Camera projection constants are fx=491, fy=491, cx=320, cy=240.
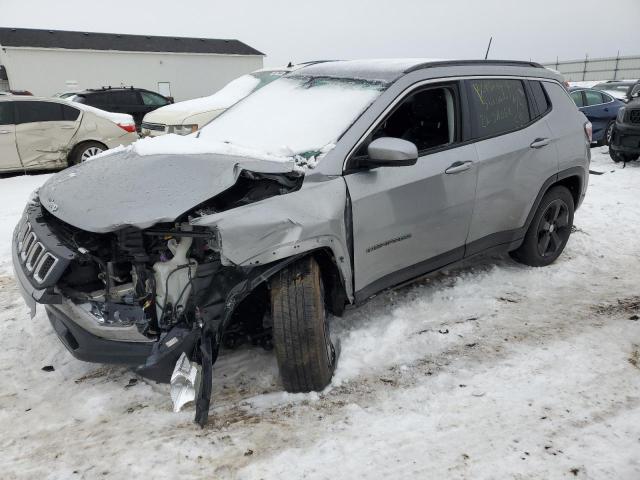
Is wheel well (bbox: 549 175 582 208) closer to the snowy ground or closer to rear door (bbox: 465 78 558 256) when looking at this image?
rear door (bbox: 465 78 558 256)

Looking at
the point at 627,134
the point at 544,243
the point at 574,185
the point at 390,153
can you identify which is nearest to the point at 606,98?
the point at 627,134

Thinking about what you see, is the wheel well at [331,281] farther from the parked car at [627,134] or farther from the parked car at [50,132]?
the parked car at [627,134]

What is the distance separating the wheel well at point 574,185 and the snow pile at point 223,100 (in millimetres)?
6062

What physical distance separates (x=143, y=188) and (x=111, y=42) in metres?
32.6

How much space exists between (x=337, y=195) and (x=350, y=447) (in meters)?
1.31

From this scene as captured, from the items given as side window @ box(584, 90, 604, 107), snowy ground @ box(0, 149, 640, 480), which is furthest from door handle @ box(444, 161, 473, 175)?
side window @ box(584, 90, 604, 107)

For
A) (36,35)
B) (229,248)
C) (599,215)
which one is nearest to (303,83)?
(229,248)

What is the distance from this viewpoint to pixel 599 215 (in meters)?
6.04

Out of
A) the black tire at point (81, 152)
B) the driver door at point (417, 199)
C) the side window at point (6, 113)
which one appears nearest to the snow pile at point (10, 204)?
the black tire at point (81, 152)

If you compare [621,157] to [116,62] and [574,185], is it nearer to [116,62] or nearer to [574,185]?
[574,185]

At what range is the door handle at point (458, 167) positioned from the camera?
3.33 m

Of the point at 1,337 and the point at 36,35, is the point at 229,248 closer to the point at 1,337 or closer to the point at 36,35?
the point at 1,337

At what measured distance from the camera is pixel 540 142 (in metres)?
4.00

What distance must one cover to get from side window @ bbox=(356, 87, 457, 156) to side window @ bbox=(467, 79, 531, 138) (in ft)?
0.59
